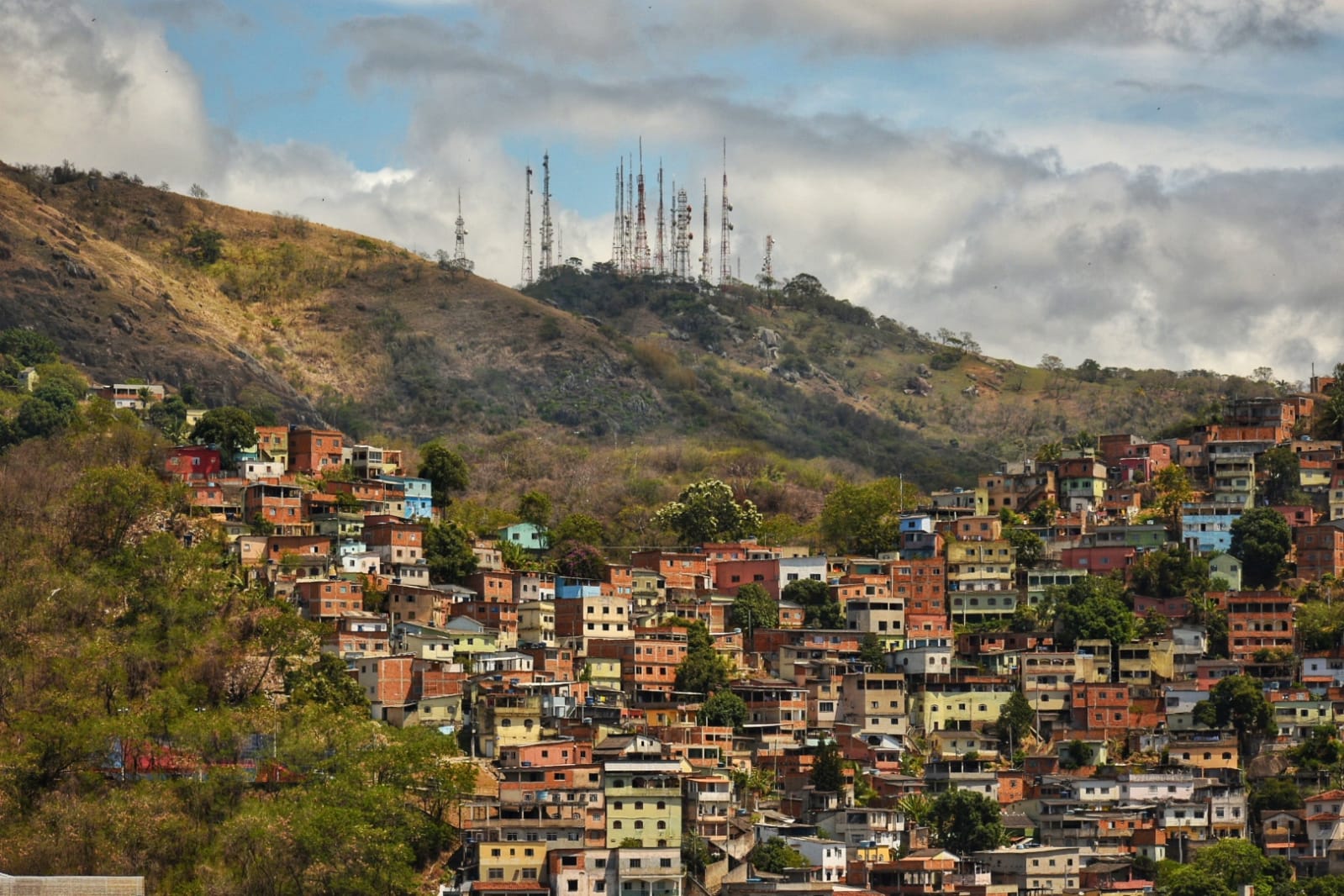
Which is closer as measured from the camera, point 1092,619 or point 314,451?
point 1092,619

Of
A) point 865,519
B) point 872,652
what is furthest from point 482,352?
point 872,652

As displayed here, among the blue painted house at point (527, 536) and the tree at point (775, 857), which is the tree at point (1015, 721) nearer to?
the tree at point (775, 857)

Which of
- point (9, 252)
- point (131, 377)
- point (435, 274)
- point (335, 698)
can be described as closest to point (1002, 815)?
point (335, 698)

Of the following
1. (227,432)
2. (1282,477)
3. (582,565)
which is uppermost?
(227,432)

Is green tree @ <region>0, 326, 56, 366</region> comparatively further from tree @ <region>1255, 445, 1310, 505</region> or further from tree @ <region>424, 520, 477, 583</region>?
tree @ <region>1255, 445, 1310, 505</region>

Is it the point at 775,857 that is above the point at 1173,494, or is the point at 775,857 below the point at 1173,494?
below

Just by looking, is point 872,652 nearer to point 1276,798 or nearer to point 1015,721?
point 1015,721
